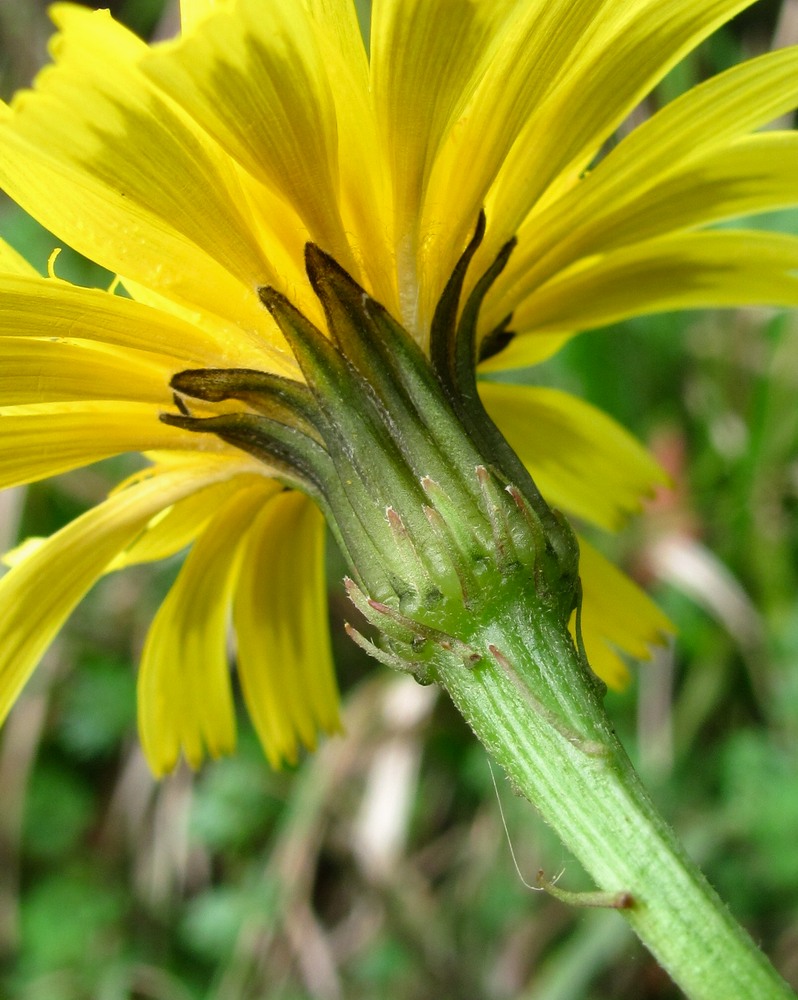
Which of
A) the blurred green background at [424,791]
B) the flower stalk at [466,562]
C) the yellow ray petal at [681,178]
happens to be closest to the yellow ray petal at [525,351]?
the yellow ray petal at [681,178]

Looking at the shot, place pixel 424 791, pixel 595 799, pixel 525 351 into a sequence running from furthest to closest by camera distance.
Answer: pixel 424 791
pixel 525 351
pixel 595 799

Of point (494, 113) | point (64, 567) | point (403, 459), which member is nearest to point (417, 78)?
point (494, 113)

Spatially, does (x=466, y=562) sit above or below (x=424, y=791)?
above

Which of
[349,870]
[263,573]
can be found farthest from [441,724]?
[263,573]

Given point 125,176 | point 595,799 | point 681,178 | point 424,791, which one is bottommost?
point 424,791

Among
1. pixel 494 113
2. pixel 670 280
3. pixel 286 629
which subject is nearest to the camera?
pixel 494 113

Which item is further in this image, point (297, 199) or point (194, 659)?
point (194, 659)

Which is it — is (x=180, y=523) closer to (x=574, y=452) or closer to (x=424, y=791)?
(x=574, y=452)
